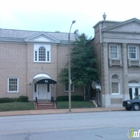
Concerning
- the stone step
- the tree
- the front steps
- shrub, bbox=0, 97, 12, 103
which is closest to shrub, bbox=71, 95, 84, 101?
Answer: the tree

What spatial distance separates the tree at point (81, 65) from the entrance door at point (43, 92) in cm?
242

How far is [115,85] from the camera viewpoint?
30.5 meters

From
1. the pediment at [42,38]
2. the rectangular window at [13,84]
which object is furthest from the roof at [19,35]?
the rectangular window at [13,84]

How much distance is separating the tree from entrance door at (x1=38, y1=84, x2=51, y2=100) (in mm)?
2423

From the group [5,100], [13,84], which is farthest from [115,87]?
[5,100]

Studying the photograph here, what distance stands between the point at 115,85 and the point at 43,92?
883 cm

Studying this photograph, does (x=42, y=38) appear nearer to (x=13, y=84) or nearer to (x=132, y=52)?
(x=13, y=84)

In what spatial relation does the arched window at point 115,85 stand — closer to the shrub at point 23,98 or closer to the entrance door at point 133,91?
the entrance door at point 133,91

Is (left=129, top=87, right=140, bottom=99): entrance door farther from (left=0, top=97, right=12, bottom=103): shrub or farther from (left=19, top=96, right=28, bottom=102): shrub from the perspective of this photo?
(left=0, top=97, right=12, bottom=103): shrub

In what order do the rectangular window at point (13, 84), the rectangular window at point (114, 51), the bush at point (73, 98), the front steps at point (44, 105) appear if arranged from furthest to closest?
1. the bush at point (73, 98)
2. the rectangular window at point (13, 84)
3. the rectangular window at point (114, 51)
4. the front steps at point (44, 105)

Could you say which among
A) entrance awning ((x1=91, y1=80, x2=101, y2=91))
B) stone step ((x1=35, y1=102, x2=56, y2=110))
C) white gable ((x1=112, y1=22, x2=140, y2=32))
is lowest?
stone step ((x1=35, y1=102, x2=56, y2=110))

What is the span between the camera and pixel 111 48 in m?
30.8

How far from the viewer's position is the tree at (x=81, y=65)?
2994cm

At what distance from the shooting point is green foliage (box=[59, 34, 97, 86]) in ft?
98.2
